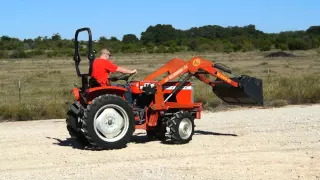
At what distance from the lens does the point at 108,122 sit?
11625 mm

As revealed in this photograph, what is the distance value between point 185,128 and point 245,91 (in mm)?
1768

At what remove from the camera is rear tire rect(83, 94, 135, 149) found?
1130 cm

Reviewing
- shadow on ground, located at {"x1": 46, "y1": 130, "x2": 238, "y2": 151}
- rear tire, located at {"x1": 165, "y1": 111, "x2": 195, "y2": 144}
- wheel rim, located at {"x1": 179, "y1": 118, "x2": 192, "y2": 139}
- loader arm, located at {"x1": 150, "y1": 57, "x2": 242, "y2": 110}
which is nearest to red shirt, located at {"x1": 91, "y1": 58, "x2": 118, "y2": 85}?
loader arm, located at {"x1": 150, "y1": 57, "x2": 242, "y2": 110}

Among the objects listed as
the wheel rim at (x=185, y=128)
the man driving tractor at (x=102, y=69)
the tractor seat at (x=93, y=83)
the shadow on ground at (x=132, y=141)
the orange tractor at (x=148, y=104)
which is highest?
the man driving tractor at (x=102, y=69)

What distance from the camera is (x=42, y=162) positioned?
414 inches

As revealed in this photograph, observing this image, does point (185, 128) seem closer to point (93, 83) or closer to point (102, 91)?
point (102, 91)

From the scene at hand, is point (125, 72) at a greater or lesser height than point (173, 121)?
greater

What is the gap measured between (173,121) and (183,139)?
470 millimetres

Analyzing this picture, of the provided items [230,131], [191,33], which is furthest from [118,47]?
[230,131]

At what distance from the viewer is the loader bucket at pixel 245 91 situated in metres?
13.4

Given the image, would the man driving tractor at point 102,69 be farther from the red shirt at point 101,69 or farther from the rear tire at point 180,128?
the rear tire at point 180,128

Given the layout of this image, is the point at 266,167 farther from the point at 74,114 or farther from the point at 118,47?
the point at 118,47

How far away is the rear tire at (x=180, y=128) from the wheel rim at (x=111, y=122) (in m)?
1.02

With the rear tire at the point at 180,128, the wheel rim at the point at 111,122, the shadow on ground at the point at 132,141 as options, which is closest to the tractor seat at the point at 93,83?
the wheel rim at the point at 111,122
